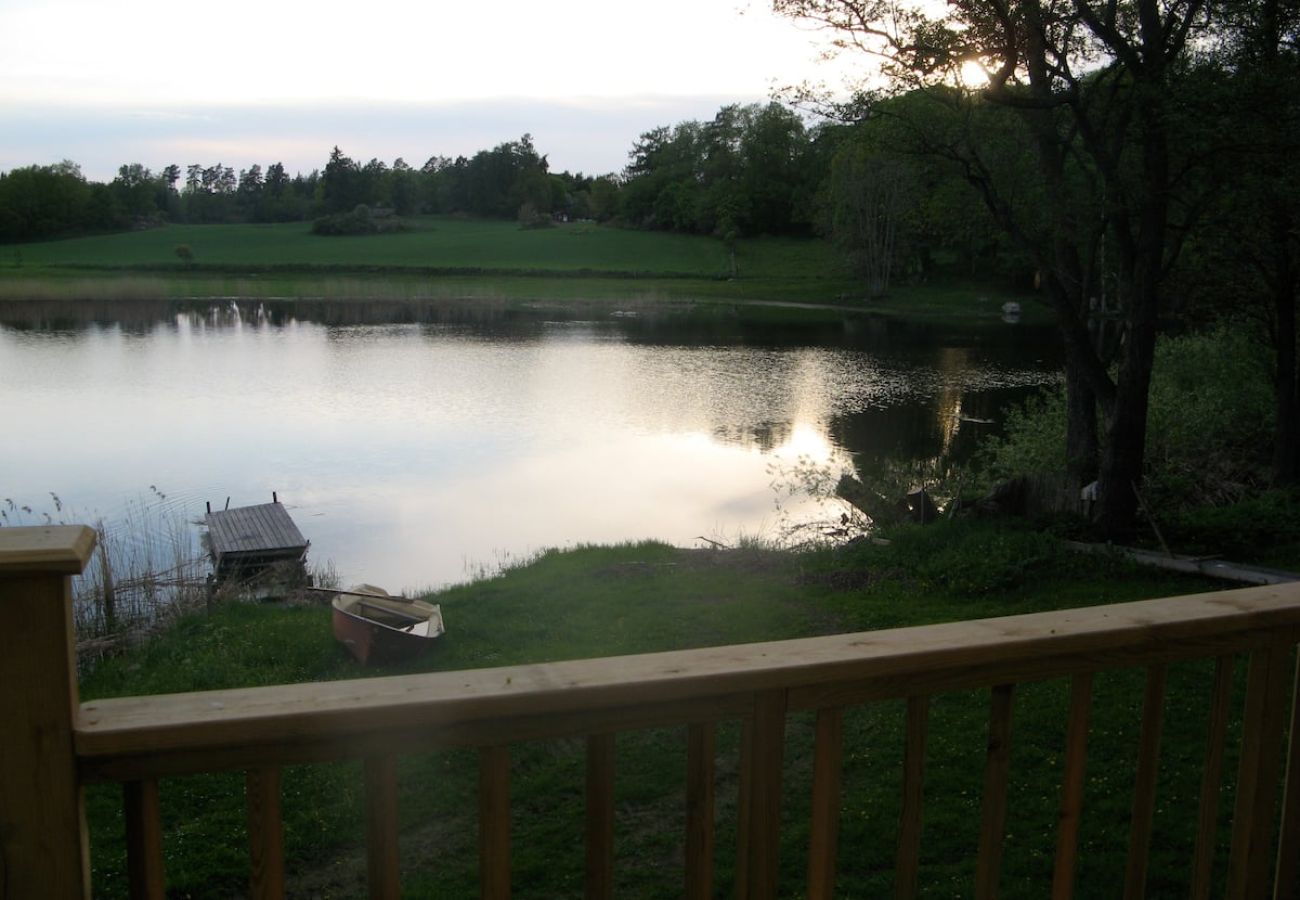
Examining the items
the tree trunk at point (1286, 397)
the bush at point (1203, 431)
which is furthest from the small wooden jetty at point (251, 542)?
the tree trunk at point (1286, 397)

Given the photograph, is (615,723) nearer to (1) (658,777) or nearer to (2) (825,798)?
(2) (825,798)

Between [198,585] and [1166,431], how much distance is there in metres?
13.2

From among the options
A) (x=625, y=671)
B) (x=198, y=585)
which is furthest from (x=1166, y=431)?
(x=625, y=671)

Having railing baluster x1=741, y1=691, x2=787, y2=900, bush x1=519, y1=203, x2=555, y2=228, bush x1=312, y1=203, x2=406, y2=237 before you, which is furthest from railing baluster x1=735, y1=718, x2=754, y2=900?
bush x1=519, y1=203, x2=555, y2=228

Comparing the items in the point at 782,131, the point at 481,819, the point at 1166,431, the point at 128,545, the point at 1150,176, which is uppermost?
the point at 782,131

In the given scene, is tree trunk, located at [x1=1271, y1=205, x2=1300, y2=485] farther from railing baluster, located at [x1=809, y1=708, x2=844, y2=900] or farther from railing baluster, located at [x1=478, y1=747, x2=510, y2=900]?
railing baluster, located at [x1=478, y1=747, x2=510, y2=900]

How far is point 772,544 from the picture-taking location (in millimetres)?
14836

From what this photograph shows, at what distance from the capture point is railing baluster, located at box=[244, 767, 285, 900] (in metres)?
1.64

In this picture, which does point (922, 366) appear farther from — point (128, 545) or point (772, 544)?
point (128, 545)

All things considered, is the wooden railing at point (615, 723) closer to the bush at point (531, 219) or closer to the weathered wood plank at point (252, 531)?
the weathered wood plank at point (252, 531)

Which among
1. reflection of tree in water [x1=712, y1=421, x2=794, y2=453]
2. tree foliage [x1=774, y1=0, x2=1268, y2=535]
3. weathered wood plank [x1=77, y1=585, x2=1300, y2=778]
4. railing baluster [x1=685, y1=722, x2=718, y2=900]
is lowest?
reflection of tree in water [x1=712, y1=421, x2=794, y2=453]

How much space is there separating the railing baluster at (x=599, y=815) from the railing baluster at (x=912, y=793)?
19.8 inches

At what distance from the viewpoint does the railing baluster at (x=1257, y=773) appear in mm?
2301

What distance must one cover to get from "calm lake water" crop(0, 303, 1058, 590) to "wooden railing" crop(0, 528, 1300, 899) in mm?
13117
